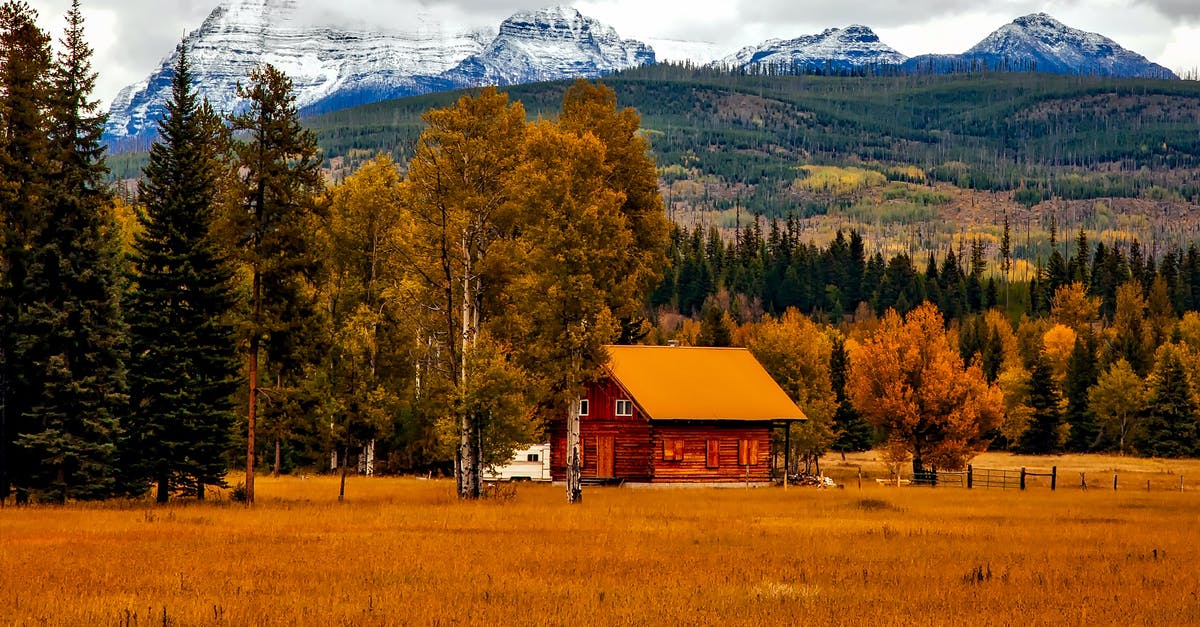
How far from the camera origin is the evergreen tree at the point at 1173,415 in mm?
110375

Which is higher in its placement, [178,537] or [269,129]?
[269,129]

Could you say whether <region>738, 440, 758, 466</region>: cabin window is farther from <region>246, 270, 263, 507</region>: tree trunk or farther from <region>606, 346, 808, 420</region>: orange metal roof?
<region>246, 270, 263, 507</region>: tree trunk

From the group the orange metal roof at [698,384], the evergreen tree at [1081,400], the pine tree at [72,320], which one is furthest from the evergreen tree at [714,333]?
the pine tree at [72,320]

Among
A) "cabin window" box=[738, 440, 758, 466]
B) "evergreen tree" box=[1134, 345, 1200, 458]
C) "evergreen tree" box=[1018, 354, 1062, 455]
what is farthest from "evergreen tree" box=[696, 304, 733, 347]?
"evergreen tree" box=[1134, 345, 1200, 458]

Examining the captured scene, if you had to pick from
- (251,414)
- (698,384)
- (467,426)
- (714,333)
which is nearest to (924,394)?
(698,384)

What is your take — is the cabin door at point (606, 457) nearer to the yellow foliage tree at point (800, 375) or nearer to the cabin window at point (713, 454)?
the cabin window at point (713, 454)

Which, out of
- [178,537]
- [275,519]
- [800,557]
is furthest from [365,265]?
[800,557]

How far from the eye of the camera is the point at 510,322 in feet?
161

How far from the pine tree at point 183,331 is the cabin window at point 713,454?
25.8 m

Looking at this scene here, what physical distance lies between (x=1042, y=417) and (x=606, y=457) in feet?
227

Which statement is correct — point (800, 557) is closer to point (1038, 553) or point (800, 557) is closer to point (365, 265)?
point (1038, 553)

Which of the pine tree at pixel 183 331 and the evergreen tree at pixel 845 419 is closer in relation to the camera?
the pine tree at pixel 183 331

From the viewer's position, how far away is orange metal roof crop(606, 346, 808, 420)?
60625mm

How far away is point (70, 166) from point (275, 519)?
1305 cm
